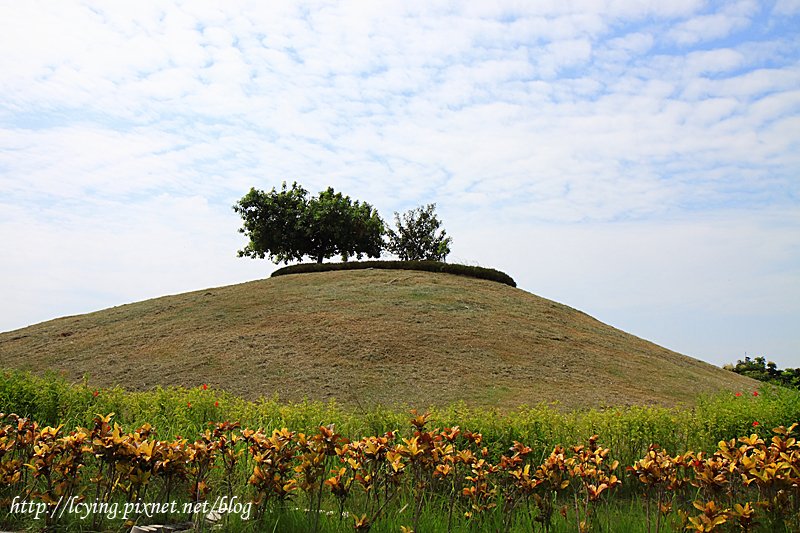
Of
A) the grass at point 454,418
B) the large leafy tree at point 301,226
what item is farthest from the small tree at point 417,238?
the grass at point 454,418

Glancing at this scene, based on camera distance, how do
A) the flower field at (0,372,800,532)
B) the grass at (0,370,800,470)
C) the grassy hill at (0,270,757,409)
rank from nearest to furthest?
the flower field at (0,372,800,532) < the grass at (0,370,800,470) < the grassy hill at (0,270,757,409)

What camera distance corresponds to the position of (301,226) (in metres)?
28.7

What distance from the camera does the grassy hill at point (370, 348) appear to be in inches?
471

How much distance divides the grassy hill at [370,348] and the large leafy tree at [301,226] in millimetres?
9170

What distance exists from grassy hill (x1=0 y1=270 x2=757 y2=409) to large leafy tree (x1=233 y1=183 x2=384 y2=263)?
917cm

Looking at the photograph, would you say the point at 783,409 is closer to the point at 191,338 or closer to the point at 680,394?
the point at 680,394

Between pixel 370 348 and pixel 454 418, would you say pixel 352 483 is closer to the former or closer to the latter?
pixel 454 418

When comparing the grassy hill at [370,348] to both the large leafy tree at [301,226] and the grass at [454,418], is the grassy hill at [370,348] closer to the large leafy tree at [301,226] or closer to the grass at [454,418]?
the grass at [454,418]

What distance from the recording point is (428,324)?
607 inches

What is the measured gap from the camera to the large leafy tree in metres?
29.0

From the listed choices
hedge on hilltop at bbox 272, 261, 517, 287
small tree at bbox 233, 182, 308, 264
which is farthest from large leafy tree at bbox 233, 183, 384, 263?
hedge on hilltop at bbox 272, 261, 517, 287

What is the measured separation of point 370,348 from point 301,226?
15.8 metres

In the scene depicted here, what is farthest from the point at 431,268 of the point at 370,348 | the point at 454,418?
the point at 454,418

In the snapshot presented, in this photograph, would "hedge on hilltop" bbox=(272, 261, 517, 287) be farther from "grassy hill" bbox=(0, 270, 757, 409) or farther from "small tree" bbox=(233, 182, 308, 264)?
"small tree" bbox=(233, 182, 308, 264)
